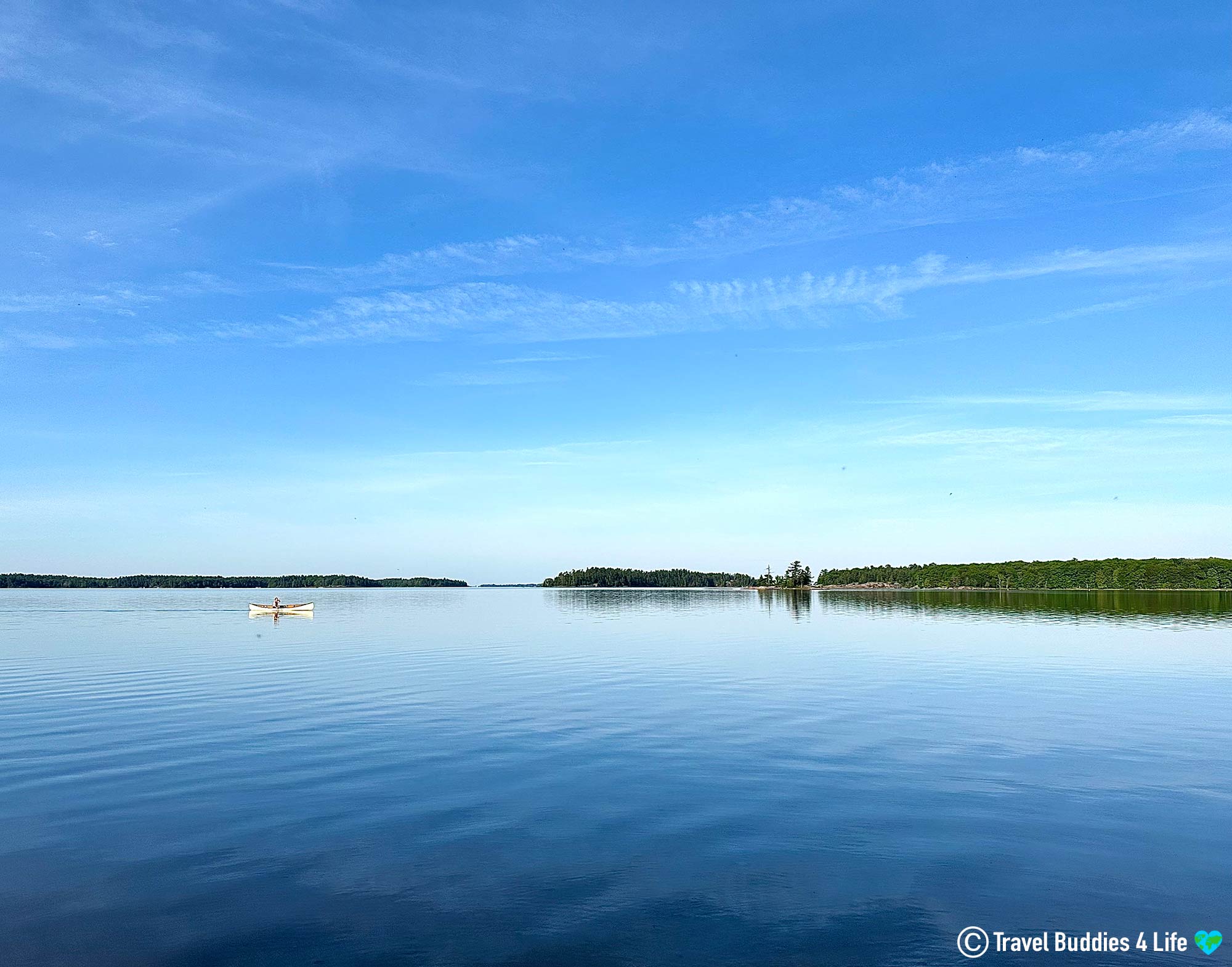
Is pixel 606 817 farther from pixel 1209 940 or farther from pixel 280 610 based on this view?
pixel 280 610

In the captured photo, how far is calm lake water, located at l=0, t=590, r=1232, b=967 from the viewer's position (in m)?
13.9

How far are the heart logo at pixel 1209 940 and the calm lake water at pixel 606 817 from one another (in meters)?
0.29

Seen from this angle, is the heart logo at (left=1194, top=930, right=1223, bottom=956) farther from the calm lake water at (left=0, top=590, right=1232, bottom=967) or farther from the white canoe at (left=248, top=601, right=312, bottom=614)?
the white canoe at (left=248, top=601, right=312, bottom=614)

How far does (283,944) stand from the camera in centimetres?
1323

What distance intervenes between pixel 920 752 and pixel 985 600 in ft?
590

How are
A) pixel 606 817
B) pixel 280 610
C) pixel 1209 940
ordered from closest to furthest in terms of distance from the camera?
1. pixel 1209 940
2. pixel 606 817
3. pixel 280 610

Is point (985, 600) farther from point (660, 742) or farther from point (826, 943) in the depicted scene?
point (826, 943)

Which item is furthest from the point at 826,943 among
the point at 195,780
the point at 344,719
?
the point at 344,719

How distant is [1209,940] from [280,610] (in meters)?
135

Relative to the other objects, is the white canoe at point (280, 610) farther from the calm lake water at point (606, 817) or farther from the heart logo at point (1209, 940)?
the heart logo at point (1209, 940)

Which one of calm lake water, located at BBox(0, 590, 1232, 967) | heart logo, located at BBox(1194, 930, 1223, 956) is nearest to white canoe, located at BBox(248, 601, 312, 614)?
calm lake water, located at BBox(0, 590, 1232, 967)

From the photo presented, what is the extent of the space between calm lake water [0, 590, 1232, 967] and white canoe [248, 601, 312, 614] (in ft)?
273

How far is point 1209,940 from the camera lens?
13.6 metres

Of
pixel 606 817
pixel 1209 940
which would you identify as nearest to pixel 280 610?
pixel 606 817
